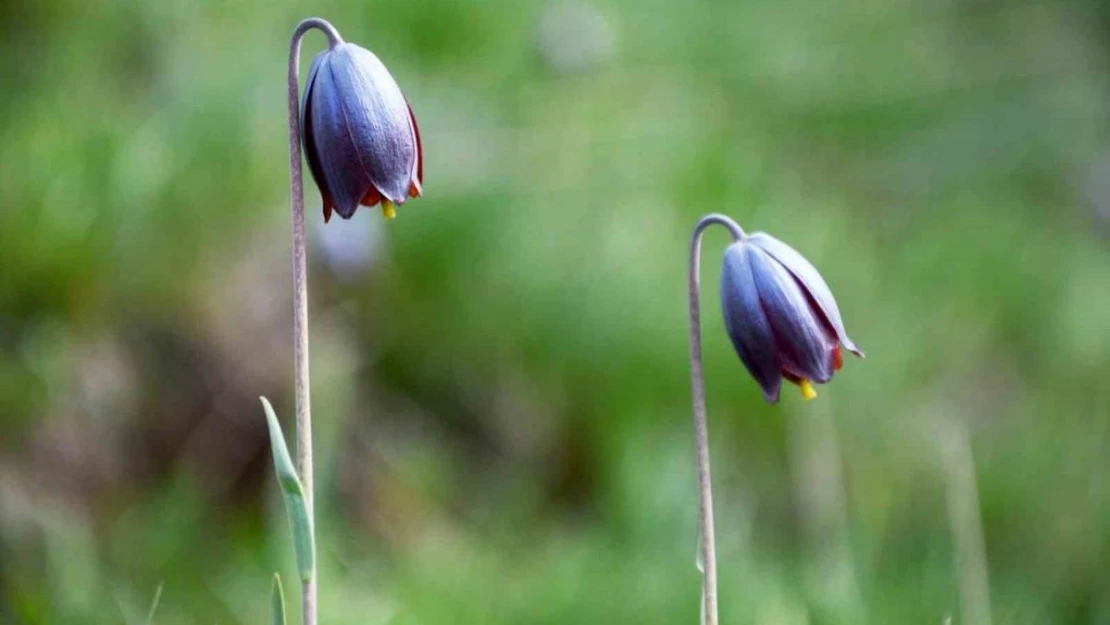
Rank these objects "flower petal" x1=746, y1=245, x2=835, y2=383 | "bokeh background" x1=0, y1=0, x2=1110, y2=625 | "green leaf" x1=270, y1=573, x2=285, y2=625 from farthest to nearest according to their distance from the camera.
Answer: "bokeh background" x1=0, y1=0, x2=1110, y2=625, "flower petal" x1=746, y1=245, x2=835, y2=383, "green leaf" x1=270, y1=573, x2=285, y2=625

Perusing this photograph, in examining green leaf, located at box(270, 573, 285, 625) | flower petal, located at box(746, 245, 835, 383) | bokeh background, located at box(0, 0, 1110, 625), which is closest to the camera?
green leaf, located at box(270, 573, 285, 625)

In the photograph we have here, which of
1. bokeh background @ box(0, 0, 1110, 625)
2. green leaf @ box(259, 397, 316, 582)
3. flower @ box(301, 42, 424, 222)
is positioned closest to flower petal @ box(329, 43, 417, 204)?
flower @ box(301, 42, 424, 222)

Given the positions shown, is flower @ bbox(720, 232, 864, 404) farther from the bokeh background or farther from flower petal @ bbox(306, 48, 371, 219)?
the bokeh background

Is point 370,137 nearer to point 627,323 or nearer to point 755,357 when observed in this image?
point 755,357

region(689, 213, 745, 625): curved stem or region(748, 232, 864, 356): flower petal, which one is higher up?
region(748, 232, 864, 356): flower petal

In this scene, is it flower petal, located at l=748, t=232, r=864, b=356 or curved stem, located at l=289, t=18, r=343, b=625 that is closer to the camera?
curved stem, located at l=289, t=18, r=343, b=625

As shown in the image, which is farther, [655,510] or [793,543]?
[793,543]

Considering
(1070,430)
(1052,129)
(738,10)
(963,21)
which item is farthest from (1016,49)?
(1070,430)
